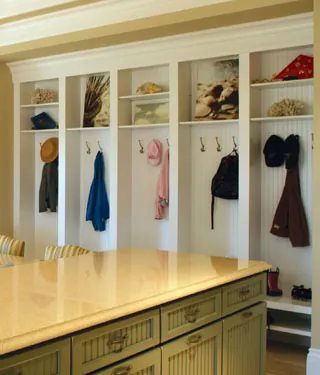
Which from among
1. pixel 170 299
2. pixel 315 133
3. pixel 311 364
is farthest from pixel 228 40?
pixel 170 299

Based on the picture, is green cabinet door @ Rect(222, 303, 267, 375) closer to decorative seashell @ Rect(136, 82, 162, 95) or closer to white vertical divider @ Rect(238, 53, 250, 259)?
white vertical divider @ Rect(238, 53, 250, 259)

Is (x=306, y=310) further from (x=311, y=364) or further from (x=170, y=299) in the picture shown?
(x=170, y=299)

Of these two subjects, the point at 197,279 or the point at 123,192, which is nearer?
the point at 197,279

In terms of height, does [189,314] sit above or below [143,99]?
below

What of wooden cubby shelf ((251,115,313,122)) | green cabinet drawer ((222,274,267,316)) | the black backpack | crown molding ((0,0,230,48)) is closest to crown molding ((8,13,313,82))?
crown molding ((0,0,230,48))

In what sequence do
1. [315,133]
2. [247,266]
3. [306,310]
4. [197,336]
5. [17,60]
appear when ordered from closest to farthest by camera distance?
[197,336] < [247,266] < [315,133] < [306,310] < [17,60]

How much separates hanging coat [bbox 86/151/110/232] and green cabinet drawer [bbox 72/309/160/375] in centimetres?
356

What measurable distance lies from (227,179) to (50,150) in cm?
227

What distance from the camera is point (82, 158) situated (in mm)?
6008

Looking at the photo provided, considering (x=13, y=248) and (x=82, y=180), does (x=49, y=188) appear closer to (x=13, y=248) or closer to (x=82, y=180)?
(x=82, y=180)

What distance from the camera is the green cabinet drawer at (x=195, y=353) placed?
2.21 metres

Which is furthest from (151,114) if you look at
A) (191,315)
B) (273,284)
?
(191,315)

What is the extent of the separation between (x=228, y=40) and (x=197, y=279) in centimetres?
279

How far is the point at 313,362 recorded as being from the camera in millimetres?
3744
